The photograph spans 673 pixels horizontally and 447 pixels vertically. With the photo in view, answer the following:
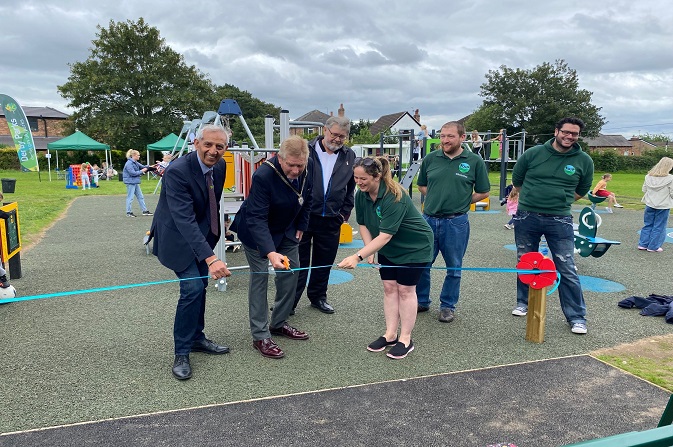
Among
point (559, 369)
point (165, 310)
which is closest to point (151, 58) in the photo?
point (165, 310)

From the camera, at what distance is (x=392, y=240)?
369cm

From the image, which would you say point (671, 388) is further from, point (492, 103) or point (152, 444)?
point (492, 103)

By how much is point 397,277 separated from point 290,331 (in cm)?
109

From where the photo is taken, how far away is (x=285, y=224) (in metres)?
3.78

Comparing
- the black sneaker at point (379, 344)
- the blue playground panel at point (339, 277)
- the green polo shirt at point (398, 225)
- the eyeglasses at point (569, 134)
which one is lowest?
the blue playground panel at point (339, 277)

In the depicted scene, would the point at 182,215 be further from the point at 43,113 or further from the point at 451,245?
the point at 43,113

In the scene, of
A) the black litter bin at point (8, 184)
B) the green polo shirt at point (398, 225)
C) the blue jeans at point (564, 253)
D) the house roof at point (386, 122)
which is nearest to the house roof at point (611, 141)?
the house roof at point (386, 122)

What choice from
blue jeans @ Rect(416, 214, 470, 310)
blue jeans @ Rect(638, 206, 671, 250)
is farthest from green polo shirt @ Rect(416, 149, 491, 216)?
blue jeans @ Rect(638, 206, 671, 250)

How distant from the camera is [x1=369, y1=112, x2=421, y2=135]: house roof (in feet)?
216

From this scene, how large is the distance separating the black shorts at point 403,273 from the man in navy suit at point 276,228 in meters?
0.78

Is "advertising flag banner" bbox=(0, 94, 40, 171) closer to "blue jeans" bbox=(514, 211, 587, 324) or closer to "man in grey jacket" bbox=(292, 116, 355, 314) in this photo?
"man in grey jacket" bbox=(292, 116, 355, 314)

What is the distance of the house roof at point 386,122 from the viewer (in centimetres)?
6572

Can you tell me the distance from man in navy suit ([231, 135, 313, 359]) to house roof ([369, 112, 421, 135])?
62037 millimetres

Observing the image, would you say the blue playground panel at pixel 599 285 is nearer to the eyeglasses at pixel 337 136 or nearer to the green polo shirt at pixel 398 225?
the green polo shirt at pixel 398 225
